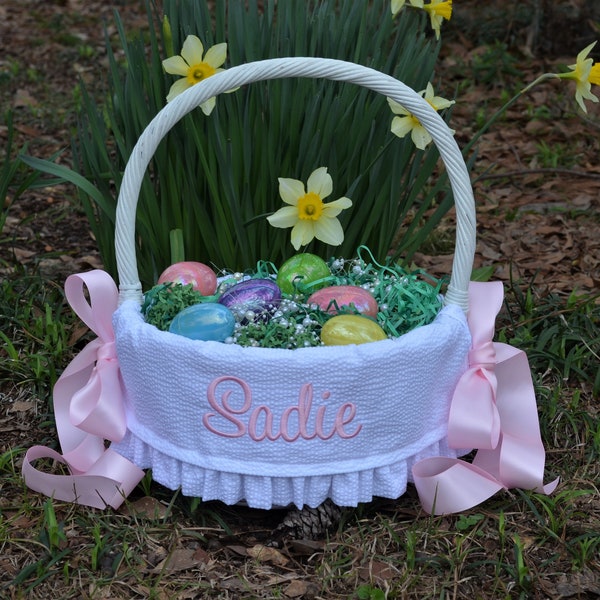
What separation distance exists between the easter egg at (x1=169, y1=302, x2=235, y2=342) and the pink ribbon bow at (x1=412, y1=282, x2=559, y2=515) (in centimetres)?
44

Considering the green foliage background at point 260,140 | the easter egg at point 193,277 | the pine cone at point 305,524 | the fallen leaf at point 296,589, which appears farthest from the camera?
the green foliage background at point 260,140

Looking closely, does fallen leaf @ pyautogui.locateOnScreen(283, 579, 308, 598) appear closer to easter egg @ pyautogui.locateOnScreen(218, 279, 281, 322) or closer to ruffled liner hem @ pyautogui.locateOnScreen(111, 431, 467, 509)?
ruffled liner hem @ pyautogui.locateOnScreen(111, 431, 467, 509)

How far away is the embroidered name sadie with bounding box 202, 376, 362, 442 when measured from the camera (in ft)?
5.02

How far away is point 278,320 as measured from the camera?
167cm

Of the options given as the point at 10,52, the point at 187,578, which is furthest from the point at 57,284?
the point at 10,52

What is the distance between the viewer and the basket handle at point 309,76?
154 centimetres

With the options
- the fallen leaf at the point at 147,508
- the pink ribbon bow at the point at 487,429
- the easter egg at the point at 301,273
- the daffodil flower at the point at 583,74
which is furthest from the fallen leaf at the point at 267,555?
the daffodil flower at the point at 583,74

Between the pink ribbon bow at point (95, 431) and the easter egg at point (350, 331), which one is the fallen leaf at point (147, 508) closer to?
the pink ribbon bow at point (95, 431)

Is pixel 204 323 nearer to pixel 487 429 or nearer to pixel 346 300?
pixel 346 300

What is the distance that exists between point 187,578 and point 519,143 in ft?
8.28

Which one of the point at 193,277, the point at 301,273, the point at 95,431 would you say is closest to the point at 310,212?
the point at 301,273

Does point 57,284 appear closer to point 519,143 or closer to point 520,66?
point 519,143

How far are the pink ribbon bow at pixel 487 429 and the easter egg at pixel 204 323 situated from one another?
0.44 meters

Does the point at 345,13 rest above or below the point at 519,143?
above
